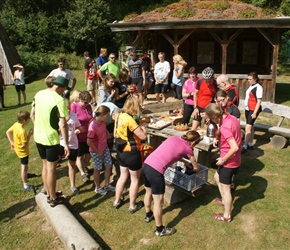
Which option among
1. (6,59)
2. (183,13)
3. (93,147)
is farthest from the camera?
(6,59)

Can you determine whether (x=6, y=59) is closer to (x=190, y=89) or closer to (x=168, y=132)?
(x=190, y=89)

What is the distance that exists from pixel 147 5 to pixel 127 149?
3119cm

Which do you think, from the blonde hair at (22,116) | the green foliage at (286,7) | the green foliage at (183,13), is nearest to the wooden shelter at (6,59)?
the green foliage at (183,13)

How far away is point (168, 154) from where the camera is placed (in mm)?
4039

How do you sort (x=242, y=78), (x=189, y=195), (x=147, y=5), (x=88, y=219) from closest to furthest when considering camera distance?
(x=88, y=219) < (x=189, y=195) < (x=242, y=78) < (x=147, y=5)

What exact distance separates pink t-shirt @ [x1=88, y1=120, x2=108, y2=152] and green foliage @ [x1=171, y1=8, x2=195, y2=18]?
9015 mm

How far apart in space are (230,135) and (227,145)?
0.26m

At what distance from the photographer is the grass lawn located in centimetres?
416

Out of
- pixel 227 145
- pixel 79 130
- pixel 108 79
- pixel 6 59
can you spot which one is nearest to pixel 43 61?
pixel 6 59

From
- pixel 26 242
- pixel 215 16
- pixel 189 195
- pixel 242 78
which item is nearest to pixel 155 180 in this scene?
pixel 189 195

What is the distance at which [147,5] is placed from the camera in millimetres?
32625

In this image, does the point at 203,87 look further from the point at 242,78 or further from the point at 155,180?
the point at 242,78

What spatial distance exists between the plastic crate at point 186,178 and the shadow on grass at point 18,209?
7.82 feet

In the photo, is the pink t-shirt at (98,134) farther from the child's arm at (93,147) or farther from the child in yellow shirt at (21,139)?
the child in yellow shirt at (21,139)
